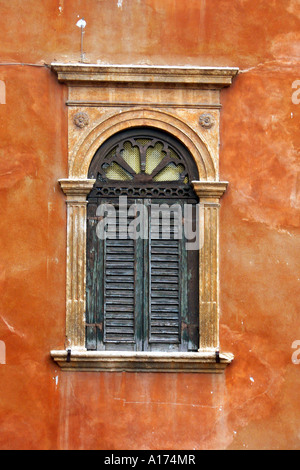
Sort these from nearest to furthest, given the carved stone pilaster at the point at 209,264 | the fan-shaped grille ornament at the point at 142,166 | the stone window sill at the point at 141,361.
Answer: the stone window sill at the point at 141,361, the carved stone pilaster at the point at 209,264, the fan-shaped grille ornament at the point at 142,166

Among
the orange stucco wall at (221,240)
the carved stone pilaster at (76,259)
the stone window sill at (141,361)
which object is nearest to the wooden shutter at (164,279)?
the stone window sill at (141,361)

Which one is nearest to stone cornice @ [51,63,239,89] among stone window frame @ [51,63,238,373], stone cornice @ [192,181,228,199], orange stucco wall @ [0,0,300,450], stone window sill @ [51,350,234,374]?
stone window frame @ [51,63,238,373]

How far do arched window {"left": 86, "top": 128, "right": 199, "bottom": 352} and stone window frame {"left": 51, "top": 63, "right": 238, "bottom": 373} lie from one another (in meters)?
0.12

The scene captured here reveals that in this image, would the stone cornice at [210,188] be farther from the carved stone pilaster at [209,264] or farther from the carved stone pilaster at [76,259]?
the carved stone pilaster at [76,259]

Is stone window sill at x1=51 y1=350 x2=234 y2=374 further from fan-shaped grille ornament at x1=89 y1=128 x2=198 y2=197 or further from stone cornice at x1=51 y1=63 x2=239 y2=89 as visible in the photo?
stone cornice at x1=51 y1=63 x2=239 y2=89

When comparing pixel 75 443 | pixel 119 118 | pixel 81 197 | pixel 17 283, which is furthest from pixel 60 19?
pixel 75 443

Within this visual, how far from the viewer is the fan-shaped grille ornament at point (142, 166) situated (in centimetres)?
871

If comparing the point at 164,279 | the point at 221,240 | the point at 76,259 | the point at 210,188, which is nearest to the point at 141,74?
the point at 210,188

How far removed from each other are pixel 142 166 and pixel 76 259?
1110 millimetres

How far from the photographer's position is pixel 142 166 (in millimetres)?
8727

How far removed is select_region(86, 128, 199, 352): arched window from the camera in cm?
859

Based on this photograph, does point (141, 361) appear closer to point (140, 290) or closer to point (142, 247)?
point (140, 290)

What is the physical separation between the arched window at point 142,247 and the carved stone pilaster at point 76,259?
102mm

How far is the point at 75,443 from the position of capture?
331 inches
